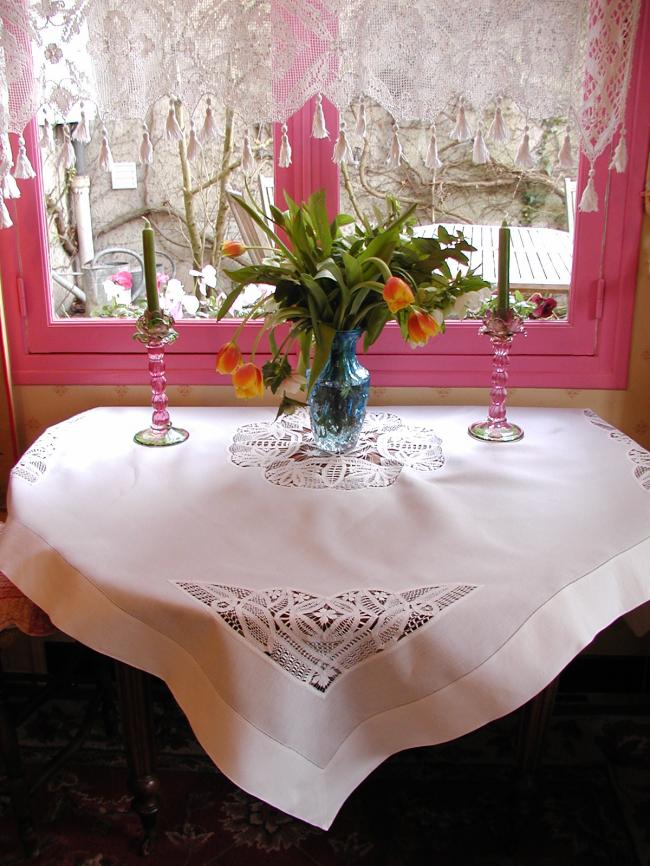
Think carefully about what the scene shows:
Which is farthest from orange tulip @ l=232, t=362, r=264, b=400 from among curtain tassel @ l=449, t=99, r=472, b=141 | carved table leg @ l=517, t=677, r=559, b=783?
carved table leg @ l=517, t=677, r=559, b=783

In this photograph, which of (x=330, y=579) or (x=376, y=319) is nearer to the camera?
(x=330, y=579)

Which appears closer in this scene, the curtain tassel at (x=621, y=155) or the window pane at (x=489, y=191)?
the curtain tassel at (x=621, y=155)

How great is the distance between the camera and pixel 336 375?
1.40 meters

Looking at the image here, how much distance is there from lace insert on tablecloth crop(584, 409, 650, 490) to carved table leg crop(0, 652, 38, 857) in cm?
118

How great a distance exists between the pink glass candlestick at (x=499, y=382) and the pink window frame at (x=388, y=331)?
253 mm

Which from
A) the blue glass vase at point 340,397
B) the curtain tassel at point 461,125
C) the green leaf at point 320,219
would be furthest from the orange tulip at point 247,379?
the curtain tassel at point 461,125

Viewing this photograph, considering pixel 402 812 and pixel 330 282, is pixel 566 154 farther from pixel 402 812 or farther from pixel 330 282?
pixel 402 812

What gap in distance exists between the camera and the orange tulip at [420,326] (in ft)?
4.15

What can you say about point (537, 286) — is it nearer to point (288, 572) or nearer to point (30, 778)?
point (288, 572)

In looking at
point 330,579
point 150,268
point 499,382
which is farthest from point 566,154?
point 330,579

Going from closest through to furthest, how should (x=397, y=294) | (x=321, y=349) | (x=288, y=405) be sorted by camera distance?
1. (x=397, y=294)
2. (x=321, y=349)
3. (x=288, y=405)

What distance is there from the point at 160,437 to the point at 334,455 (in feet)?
1.15

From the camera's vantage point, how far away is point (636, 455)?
56.1 inches

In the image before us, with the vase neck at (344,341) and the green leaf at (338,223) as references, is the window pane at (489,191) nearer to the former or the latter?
the green leaf at (338,223)
